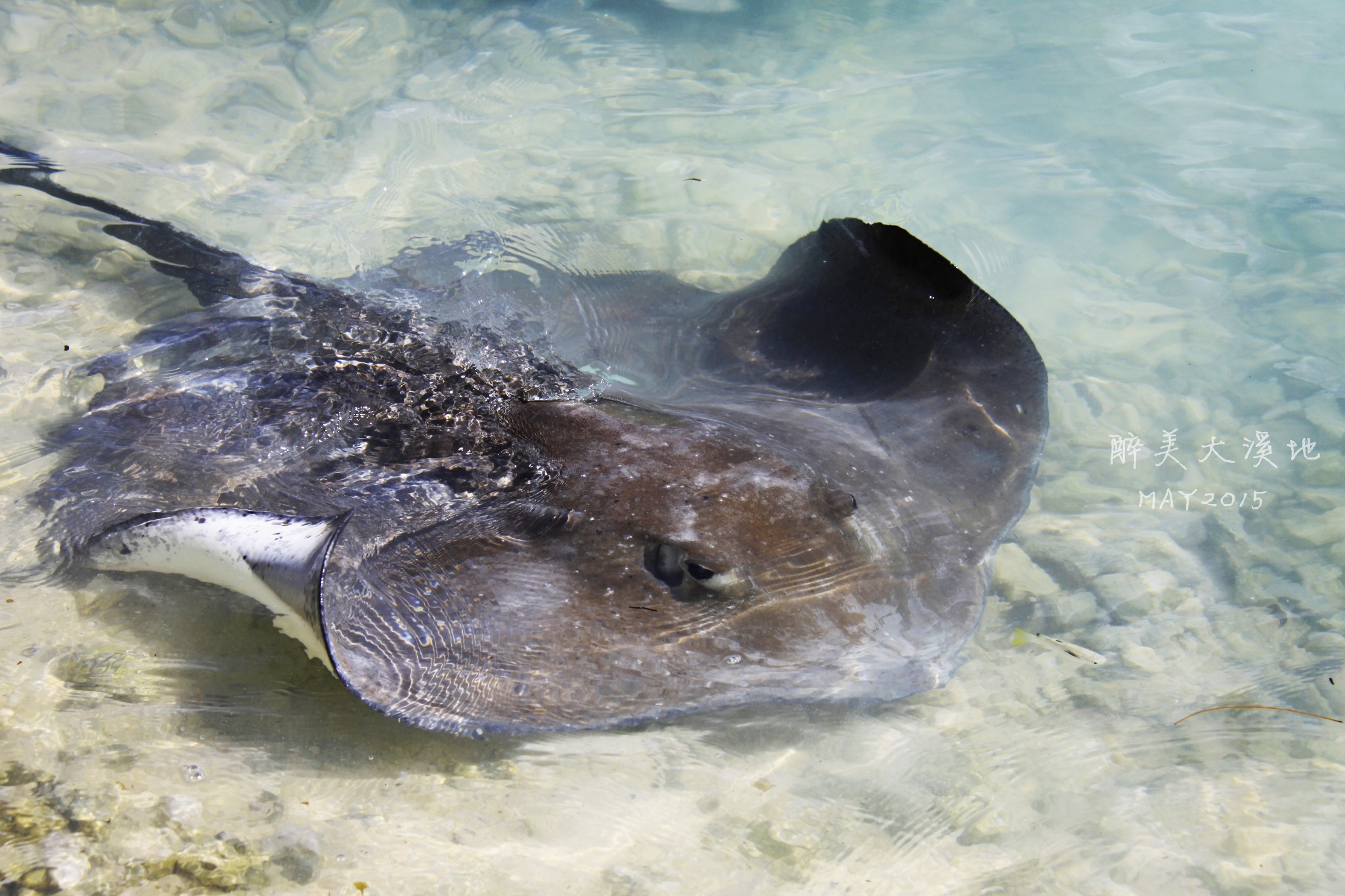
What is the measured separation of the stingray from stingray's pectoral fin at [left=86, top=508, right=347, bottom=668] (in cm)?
1

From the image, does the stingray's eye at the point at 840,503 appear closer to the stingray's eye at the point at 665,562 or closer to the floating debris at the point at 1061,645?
the stingray's eye at the point at 665,562

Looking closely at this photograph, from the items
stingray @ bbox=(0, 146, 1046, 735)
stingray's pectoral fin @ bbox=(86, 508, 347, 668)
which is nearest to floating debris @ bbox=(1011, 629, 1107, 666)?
stingray @ bbox=(0, 146, 1046, 735)

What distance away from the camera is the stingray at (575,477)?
2.58m

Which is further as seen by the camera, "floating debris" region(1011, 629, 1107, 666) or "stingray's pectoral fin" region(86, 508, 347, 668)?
"floating debris" region(1011, 629, 1107, 666)

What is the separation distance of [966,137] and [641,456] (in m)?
7.34

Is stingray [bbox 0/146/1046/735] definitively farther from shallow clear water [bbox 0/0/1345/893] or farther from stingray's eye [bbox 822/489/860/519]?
shallow clear water [bbox 0/0/1345/893]

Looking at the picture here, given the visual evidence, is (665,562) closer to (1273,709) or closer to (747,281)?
(1273,709)

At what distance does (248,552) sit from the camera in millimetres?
2455

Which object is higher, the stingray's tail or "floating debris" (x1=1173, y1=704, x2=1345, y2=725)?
the stingray's tail

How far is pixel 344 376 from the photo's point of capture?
4.23m

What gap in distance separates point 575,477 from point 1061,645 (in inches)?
108

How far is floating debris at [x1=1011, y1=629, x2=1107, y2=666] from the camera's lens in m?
3.94

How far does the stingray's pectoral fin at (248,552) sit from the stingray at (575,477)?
0.04 feet

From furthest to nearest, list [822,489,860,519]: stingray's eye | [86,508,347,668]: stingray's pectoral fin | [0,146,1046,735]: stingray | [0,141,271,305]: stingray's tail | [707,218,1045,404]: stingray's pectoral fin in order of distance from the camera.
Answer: [0,141,271,305]: stingray's tail < [707,218,1045,404]: stingray's pectoral fin < [822,489,860,519]: stingray's eye < [0,146,1046,735]: stingray < [86,508,347,668]: stingray's pectoral fin
